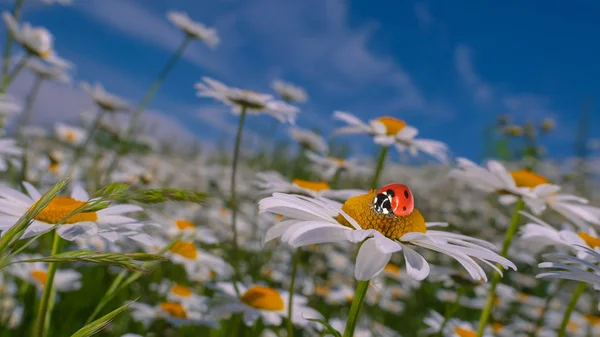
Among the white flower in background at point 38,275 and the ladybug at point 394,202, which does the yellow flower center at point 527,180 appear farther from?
the white flower in background at point 38,275

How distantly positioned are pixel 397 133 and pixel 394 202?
1.65 meters

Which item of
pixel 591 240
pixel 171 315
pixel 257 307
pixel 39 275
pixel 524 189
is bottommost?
pixel 39 275

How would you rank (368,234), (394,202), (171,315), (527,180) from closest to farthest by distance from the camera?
(368,234) → (394,202) → (527,180) → (171,315)

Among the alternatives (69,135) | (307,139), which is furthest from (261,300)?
(69,135)

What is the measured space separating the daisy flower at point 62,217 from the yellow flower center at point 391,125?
68.0 inches

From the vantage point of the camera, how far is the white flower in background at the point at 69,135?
19.2 ft

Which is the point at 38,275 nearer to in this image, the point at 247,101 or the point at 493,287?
the point at 247,101

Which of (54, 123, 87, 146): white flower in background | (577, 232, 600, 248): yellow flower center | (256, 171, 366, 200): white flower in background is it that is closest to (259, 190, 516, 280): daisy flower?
(256, 171, 366, 200): white flower in background

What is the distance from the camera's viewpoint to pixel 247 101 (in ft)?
9.75

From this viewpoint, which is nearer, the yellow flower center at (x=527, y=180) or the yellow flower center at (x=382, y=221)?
the yellow flower center at (x=382, y=221)

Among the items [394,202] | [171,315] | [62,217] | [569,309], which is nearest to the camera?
[394,202]

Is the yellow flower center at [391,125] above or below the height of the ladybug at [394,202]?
above

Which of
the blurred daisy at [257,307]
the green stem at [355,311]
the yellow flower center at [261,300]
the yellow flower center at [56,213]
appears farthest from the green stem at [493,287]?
the yellow flower center at [56,213]

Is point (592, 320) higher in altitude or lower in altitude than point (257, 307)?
higher
